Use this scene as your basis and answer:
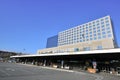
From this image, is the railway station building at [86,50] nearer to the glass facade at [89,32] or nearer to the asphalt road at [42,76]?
the glass facade at [89,32]

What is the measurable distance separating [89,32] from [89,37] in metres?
4.78

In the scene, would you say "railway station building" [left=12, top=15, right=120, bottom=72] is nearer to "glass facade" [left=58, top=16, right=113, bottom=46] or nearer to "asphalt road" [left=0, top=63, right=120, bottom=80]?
"glass facade" [left=58, top=16, right=113, bottom=46]

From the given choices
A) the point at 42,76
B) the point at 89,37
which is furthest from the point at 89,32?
the point at 42,76

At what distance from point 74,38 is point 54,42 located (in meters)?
30.1

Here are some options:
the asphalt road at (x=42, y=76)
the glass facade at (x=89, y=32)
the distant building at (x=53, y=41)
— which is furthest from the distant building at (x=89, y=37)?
the asphalt road at (x=42, y=76)

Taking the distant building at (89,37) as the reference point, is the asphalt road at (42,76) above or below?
below

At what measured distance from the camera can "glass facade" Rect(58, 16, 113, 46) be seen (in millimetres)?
102750

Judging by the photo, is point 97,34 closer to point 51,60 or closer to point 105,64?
point 51,60

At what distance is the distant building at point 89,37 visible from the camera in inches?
3260

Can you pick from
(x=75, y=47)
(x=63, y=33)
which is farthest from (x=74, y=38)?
(x=75, y=47)

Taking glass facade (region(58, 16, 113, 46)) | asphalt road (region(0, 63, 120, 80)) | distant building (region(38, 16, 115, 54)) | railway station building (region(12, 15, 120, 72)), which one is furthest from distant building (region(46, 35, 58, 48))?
asphalt road (region(0, 63, 120, 80))

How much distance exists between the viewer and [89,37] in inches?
4513

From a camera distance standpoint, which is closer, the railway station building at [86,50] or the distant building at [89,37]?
the railway station building at [86,50]

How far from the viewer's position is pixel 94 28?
113 meters
